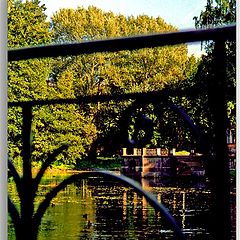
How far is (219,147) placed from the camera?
3.02ft

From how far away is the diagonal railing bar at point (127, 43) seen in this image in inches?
33.6

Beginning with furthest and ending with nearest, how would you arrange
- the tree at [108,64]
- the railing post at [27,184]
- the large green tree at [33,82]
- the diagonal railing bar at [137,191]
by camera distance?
the tree at [108,64], the large green tree at [33,82], the railing post at [27,184], the diagonal railing bar at [137,191]

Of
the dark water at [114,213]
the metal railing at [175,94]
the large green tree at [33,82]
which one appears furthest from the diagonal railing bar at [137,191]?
the dark water at [114,213]

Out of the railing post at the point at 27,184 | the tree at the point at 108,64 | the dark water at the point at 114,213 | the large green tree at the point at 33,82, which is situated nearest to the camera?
the railing post at the point at 27,184

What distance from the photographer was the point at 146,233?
779 cm

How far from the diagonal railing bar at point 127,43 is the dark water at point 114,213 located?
4.01 metres

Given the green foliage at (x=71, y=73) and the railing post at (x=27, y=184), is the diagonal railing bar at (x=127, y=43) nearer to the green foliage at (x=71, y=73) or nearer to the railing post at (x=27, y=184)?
the railing post at (x=27, y=184)

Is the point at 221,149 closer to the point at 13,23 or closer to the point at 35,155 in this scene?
the point at 13,23

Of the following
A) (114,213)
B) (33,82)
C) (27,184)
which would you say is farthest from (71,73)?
(114,213)

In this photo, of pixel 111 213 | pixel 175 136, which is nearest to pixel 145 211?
pixel 111 213

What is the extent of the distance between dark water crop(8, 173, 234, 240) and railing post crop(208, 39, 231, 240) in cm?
397

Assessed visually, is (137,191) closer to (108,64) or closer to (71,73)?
(71,73)

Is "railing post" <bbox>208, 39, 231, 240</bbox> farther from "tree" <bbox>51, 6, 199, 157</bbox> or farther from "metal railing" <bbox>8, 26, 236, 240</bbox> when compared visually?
"tree" <bbox>51, 6, 199, 157</bbox>

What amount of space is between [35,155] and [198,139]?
4.78ft
